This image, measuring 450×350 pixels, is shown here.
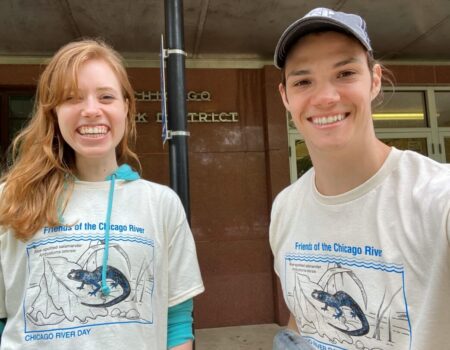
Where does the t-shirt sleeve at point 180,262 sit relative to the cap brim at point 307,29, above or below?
below

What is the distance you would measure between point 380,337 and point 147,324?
74cm

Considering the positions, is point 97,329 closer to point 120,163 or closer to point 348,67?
point 120,163

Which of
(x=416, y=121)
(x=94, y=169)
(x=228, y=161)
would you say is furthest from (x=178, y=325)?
(x=416, y=121)

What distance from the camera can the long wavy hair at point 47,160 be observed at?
57.2 inches

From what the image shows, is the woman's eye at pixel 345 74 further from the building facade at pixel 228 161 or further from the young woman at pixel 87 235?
the building facade at pixel 228 161

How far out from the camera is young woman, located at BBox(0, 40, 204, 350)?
1388 mm

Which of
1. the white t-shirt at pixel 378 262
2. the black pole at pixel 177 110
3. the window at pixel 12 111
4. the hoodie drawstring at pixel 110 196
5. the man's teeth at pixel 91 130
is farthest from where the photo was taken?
the window at pixel 12 111

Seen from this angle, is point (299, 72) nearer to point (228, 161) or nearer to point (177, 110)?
point (177, 110)

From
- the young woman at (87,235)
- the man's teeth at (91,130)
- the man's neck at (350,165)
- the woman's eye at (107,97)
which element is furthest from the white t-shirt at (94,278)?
the man's neck at (350,165)

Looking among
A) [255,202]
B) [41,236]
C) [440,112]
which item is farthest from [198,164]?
[41,236]

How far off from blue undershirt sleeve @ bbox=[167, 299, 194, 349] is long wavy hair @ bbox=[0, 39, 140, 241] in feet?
1.75

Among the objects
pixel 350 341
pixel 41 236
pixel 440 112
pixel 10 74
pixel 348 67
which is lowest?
pixel 350 341

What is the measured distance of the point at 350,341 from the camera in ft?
4.23

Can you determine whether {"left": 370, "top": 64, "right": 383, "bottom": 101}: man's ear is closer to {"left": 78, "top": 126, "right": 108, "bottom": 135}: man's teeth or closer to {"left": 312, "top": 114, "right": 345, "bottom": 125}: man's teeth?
{"left": 312, "top": 114, "right": 345, "bottom": 125}: man's teeth
